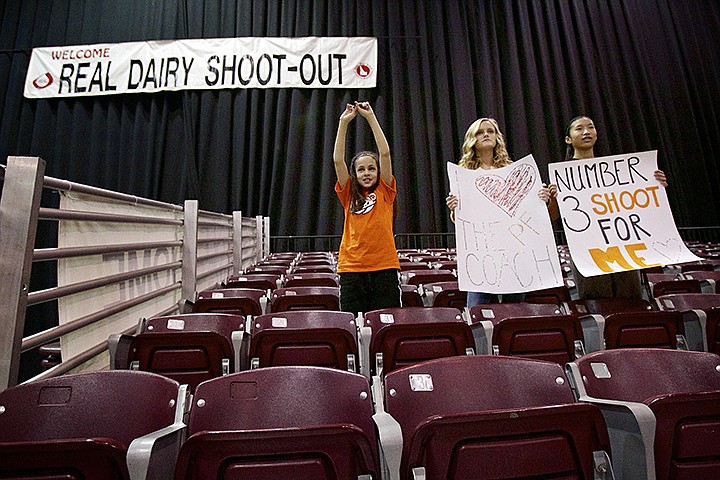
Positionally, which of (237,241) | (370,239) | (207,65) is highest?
(207,65)

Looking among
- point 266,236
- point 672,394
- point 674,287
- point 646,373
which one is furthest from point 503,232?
point 266,236

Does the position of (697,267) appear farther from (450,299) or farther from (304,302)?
(304,302)

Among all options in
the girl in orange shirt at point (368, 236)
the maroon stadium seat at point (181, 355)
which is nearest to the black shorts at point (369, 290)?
the girl in orange shirt at point (368, 236)

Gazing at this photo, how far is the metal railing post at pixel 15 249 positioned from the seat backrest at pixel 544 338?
6.44 ft

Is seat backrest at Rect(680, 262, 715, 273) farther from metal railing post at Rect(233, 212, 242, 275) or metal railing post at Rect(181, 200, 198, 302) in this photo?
metal railing post at Rect(233, 212, 242, 275)

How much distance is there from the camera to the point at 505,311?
250cm

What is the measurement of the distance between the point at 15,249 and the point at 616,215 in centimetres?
295

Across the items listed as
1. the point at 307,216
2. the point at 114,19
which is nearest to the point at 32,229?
the point at 307,216

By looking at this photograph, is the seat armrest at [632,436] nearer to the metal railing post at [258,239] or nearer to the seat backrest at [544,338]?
the seat backrest at [544,338]

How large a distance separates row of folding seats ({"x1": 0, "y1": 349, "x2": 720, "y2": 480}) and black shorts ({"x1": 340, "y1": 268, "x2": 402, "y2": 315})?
1299 millimetres

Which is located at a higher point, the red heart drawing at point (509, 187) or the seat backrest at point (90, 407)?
the red heart drawing at point (509, 187)

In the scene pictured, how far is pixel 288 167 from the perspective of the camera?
35.2 feet

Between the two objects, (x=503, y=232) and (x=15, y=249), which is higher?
(x=503, y=232)

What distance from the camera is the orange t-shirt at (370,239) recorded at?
274 centimetres
